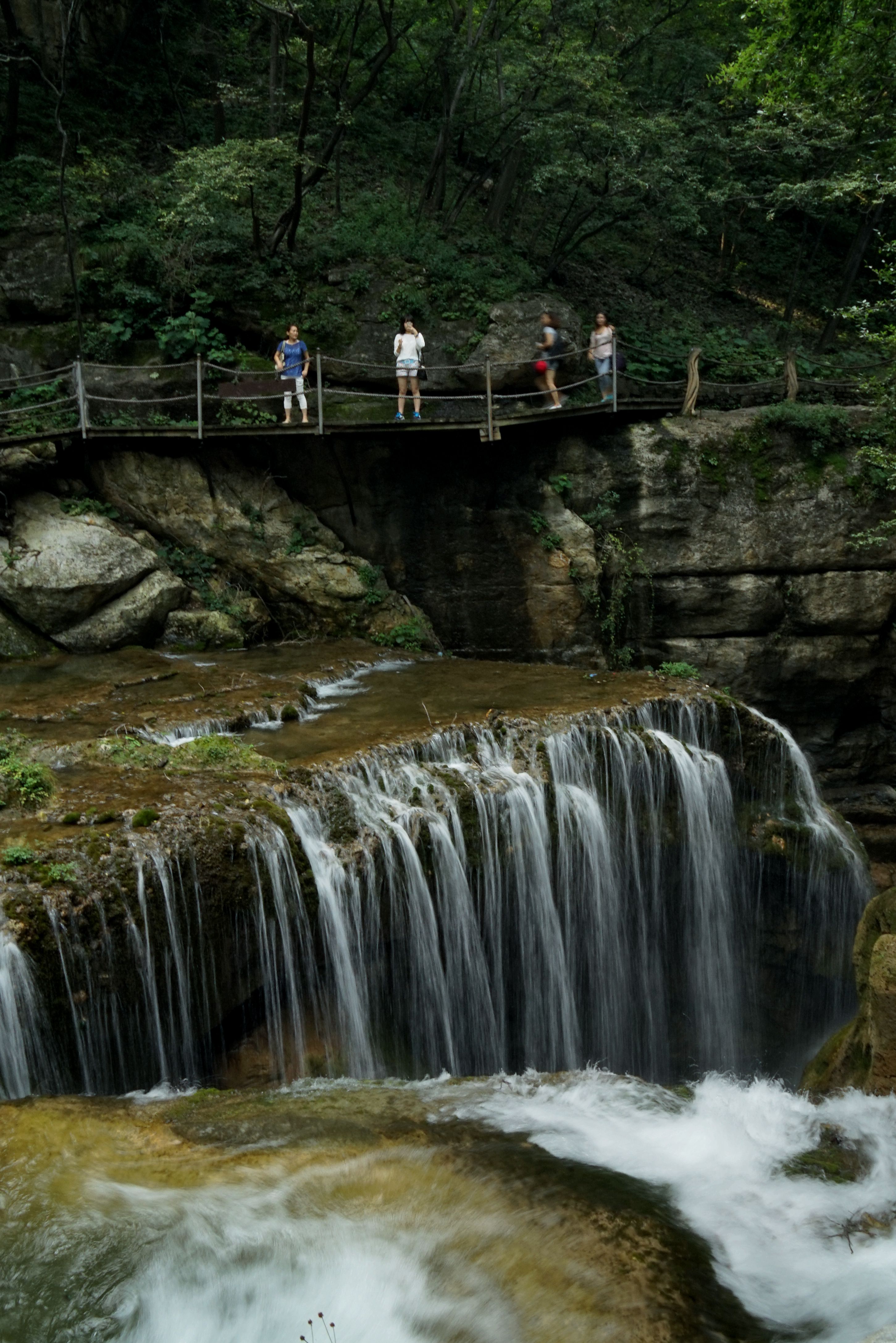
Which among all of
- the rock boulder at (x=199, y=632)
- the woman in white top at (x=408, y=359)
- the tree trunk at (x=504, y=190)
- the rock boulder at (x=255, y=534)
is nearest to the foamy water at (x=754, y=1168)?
the rock boulder at (x=199, y=632)

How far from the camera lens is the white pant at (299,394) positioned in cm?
1489

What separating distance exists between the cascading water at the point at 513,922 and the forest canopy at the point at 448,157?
7877mm

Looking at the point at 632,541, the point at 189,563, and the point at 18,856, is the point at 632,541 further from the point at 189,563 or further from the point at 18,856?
the point at 18,856

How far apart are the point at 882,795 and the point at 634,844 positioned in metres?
8.20

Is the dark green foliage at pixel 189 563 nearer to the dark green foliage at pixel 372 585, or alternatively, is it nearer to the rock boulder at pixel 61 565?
the rock boulder at pixel 61 565

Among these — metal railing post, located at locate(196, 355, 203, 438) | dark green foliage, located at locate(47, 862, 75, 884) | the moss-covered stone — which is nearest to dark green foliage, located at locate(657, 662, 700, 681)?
metal railing post, located at locate(196, 355, 203, 438)

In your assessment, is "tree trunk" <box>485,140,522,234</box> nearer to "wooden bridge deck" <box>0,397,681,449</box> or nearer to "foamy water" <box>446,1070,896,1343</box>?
"wooden bridge deck" <box>0,397,681,449</box>

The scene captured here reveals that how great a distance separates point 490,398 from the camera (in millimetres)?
14727

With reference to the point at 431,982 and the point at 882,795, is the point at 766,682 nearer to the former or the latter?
the point at 882,795

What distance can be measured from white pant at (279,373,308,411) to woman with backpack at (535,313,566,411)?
3572 millimetres

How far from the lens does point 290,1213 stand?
4770 mm

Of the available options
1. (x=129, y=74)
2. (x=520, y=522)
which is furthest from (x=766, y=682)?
(x=129, y=74)

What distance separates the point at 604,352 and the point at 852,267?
879 centimetres

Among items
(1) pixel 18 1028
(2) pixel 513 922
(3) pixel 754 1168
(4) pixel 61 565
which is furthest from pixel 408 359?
(3) pixel 754 1168
